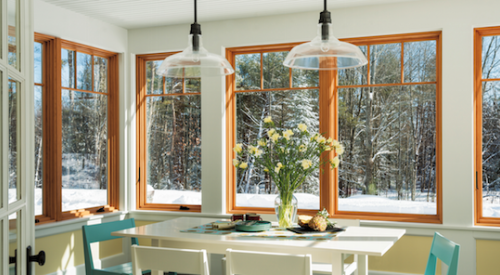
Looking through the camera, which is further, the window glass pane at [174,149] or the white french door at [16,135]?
the window glass pane at [174,149]

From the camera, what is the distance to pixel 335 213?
450cm

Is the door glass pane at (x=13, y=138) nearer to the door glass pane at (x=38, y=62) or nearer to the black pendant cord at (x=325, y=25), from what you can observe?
the black pendant cord at (x=325, y=25)

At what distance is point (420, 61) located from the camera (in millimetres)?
4281

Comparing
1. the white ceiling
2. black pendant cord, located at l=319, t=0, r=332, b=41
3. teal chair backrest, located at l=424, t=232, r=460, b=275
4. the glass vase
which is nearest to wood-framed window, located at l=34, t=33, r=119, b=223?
the white ceiling

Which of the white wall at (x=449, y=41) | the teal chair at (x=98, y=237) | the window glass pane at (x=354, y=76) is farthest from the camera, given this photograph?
the window glass pane at (x=354, y=76)

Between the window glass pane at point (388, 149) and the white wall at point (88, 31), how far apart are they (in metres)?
2.36

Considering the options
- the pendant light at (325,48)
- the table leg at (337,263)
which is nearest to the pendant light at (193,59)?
the pendant light at (325,48)

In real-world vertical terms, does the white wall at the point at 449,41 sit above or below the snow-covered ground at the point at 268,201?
above

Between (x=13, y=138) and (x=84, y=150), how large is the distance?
327 centimetres

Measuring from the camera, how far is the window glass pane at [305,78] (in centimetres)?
460

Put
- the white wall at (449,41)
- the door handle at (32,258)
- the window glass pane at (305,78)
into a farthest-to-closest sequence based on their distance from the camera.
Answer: the window glass pane at (305,78), the white wall at (449,41), the door handle at (32,258)

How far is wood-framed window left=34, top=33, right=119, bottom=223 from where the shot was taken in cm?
427

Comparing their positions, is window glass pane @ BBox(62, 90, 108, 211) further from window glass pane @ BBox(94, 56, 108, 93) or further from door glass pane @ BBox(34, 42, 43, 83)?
door glass pane @ BBox(34, 42, 43, 83)

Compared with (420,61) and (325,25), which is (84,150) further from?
(420,61)
